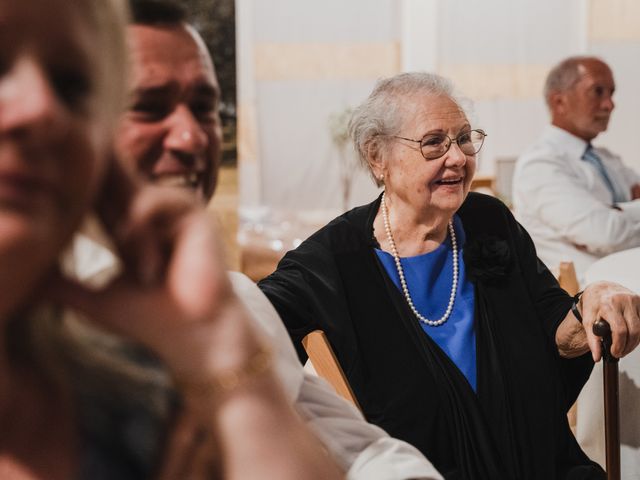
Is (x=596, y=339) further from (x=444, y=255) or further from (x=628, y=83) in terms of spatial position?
(x=628, y=83)

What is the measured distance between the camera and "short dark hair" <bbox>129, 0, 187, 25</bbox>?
0.67m

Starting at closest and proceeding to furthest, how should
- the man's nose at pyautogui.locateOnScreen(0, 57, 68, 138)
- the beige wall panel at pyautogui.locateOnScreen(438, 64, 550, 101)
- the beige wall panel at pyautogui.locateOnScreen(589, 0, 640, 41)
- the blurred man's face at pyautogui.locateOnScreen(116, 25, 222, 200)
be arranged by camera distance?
the man's nose at pyautogui.locateOnScreen(0, 57, 68, 138) → the blurred man's face at pyautogui.locateOnScreen(116, 25, 222, 200) → the beige wall panel at pyautogui.locateOnScreen(438, 64, 550, 101) → the beige wall panel at pyautogui.locateOnScreen(589, 0, 640, 41)

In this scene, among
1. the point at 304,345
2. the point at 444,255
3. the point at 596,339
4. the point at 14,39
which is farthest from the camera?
the point at 444,255

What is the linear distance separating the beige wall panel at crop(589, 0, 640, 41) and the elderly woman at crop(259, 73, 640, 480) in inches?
220

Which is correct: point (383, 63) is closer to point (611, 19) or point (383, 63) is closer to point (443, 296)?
point (611, 19)

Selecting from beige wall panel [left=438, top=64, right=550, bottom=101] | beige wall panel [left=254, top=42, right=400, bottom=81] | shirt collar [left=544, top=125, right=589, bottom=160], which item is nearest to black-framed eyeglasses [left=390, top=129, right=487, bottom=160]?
shirt collar [left=544, top=125, right=589, bottom=160]

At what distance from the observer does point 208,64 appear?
27.6 inches

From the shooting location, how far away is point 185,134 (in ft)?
2.13

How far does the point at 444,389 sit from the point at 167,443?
126 cm

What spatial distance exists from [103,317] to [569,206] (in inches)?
119

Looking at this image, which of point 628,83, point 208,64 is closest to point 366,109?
point 208,64

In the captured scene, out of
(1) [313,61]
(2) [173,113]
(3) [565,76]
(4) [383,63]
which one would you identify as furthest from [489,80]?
(2) [173,113]

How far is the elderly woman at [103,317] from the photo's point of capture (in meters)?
0.38

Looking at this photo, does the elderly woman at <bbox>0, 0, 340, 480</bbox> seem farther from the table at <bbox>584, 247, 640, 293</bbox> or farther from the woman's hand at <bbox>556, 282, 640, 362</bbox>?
the table at <bbox>584, 247, 640, 293</bbox>
